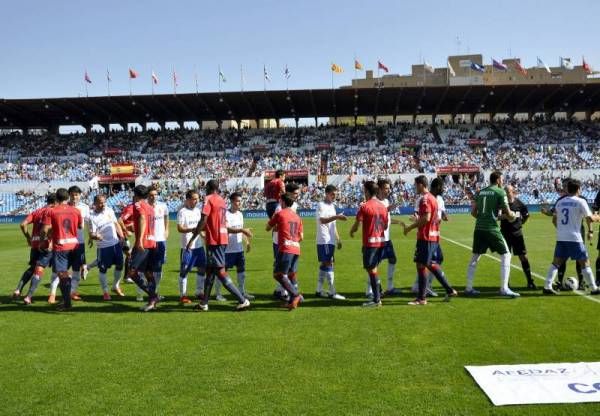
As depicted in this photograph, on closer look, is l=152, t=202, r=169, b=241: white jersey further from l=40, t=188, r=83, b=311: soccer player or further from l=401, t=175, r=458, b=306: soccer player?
l=401, t=175, r=458, b=306: soccer player

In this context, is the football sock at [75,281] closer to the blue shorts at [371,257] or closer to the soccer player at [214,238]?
the soccer player at [214,238]

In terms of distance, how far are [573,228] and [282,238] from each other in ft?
16.8

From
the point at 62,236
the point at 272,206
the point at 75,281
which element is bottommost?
the point at 75,281

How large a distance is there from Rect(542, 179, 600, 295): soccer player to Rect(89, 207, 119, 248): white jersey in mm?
8471

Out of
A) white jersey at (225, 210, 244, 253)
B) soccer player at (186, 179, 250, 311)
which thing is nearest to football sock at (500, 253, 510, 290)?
soccer player at (186, 179, 250, 311)

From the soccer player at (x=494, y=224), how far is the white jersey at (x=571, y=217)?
818mm

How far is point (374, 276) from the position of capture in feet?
27.4

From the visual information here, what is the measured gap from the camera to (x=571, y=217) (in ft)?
28.9

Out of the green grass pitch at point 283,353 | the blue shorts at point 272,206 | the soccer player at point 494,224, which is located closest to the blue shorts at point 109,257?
the green grass pitch at point 283,353

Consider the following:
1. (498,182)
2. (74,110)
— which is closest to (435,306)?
(498,182)

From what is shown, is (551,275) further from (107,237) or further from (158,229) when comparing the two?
(107,237)

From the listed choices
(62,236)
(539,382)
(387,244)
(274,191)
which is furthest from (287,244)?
(539,382)

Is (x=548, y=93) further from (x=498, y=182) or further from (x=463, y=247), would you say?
(x=498, y=182)

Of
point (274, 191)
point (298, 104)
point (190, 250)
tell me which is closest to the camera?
point (190, 250)
